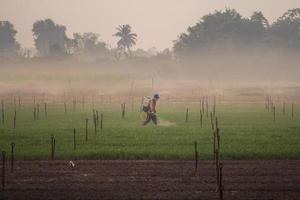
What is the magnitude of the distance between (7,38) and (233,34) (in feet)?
191

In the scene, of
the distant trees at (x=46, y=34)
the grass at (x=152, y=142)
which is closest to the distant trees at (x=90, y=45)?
the distant trees at (x=46, y=34)

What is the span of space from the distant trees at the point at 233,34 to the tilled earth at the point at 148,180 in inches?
2905

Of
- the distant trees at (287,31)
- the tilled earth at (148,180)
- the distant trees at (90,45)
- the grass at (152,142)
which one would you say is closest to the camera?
the tilled earth at (148,180)

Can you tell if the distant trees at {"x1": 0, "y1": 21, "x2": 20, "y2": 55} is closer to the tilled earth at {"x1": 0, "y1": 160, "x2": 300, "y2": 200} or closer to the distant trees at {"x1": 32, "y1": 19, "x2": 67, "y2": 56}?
the distant trees at {"x1": 32, "y1": 19, "x2": 67, "y2": 56}

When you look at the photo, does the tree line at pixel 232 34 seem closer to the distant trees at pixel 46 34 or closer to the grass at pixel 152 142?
the distant trees at pixel 46 34

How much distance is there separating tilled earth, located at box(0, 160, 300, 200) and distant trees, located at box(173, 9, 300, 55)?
73.8 metres

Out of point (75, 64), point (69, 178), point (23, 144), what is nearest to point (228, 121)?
point (23, 144)

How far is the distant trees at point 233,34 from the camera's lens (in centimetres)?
9088

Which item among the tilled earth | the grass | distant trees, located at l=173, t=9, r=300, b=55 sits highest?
distant trees, located at l=173, t=9, r=300, b=55

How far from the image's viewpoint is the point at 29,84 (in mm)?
79625

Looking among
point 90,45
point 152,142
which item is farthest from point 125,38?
point 152,142

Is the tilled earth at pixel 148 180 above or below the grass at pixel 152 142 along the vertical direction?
below

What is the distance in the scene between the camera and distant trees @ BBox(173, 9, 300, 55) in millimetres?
90875

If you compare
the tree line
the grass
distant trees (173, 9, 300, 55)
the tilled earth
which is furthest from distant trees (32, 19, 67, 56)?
the tilled earth
